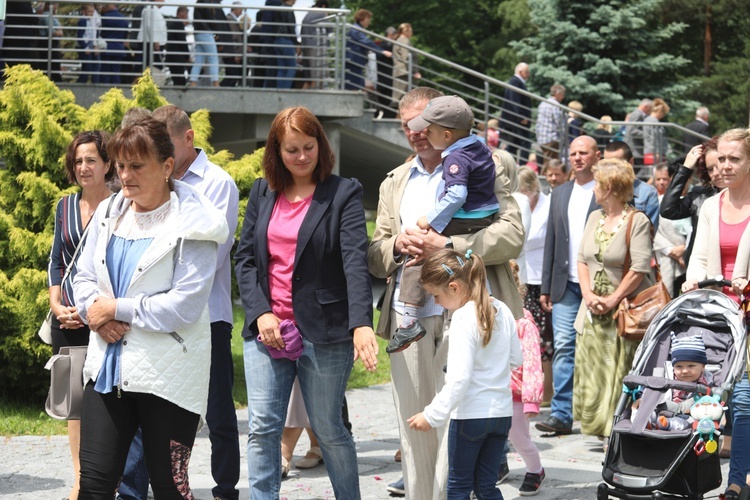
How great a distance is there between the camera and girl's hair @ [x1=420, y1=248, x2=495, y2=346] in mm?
5441

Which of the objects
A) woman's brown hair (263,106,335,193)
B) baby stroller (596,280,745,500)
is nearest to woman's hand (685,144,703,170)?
baby stroller (596,280,745,500)

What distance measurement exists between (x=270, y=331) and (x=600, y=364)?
388cm

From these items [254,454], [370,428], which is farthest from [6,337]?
[254,454]

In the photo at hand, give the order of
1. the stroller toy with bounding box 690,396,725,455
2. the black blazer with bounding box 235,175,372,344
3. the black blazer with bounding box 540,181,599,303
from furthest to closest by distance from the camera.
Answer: the black blazer with bounding box 540,181,599,303 → the stroller toy with bounding box 690,396,725,455 → the black blazer with bounding box 235,175,372,344

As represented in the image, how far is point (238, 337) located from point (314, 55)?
6442mm

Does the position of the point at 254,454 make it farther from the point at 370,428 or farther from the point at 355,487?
the point at 370,428

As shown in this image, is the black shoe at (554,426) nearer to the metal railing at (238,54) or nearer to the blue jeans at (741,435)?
the blue jeans at (741,435)

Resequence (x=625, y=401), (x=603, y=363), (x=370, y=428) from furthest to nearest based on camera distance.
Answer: (x=370, y=428)
(x=603, y=363)
(x=625, y=401)

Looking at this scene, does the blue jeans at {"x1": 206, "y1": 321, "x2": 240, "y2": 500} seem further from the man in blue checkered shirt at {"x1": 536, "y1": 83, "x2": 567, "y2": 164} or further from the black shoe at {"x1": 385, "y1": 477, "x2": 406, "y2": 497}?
the man in blue checkered shirt at {"x1": 536, "y1": 83, "x2": 567, "y2": 164}

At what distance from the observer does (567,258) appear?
913 cm

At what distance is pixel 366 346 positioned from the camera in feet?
17.7

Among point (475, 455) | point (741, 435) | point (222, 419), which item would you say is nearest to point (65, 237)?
point (222, 419)

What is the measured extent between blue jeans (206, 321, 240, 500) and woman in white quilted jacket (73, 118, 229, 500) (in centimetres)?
124

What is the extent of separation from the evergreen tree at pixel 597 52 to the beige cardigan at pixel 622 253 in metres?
20.0
